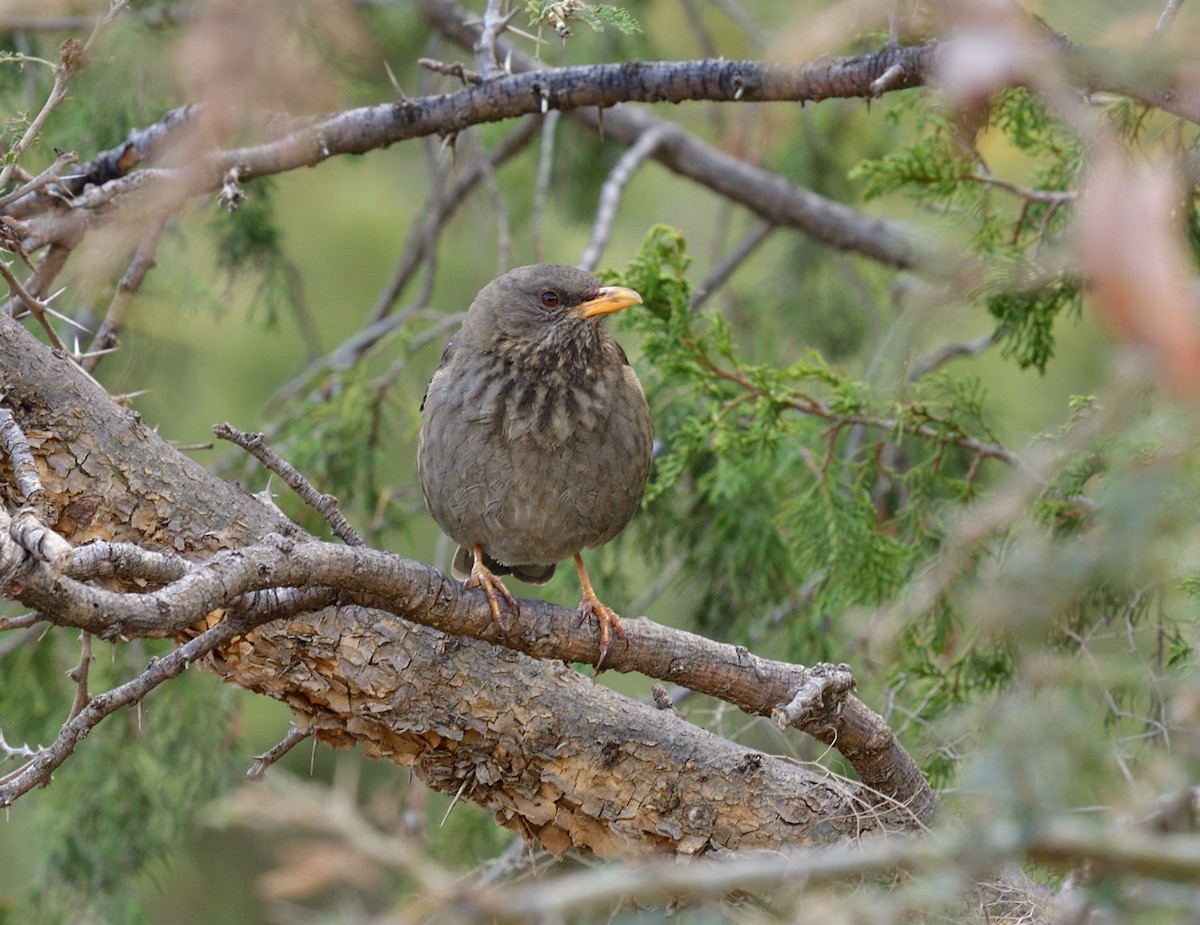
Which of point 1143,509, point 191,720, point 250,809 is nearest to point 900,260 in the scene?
point 191,720

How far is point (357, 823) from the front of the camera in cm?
145

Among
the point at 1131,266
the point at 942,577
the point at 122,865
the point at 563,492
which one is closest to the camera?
the point at 1131,266

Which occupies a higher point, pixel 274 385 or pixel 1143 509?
pixel 1143 509

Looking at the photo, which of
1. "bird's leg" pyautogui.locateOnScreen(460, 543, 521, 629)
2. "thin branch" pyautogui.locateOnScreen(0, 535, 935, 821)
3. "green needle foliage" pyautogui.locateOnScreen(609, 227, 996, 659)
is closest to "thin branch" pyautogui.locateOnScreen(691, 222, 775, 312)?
"green needle foliage" pyautogui.locateOnScreen(609, 227, 996, 659)

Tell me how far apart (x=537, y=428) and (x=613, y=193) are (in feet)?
5.69

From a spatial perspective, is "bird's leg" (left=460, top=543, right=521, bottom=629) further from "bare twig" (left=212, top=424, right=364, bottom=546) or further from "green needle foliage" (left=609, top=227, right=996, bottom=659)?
"green needle foliage" (left=609, top=227, right=996, bottom=659)

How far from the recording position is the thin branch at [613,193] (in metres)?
5.34

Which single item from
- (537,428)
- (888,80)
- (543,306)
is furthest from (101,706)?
(888,80)

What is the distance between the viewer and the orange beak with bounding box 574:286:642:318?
444 centimetres

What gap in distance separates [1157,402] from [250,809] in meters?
3.27

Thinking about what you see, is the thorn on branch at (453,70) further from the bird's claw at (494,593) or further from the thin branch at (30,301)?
the bird's claw at (494,593)

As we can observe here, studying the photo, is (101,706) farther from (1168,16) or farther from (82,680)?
(1168,16)

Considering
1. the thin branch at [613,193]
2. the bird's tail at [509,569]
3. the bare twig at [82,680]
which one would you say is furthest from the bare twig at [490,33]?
the bare twig at [82,680]

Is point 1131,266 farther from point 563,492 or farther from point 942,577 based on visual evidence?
point 563,492
